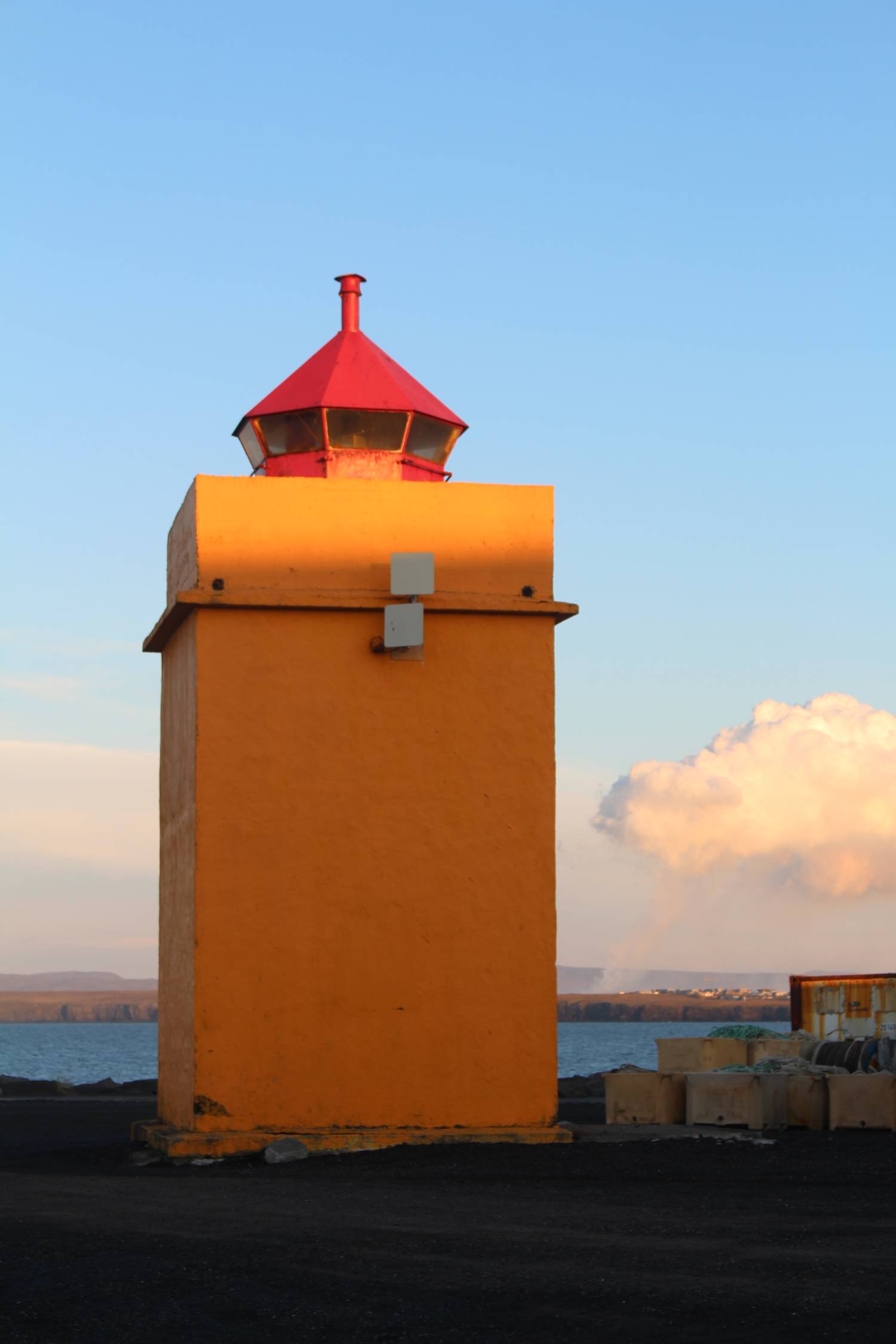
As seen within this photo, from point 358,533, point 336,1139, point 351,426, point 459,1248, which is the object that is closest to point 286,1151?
point 336,1139

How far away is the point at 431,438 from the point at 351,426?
873 mm

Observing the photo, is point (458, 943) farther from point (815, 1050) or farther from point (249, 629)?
point (815, 1050)

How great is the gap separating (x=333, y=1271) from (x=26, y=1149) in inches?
394

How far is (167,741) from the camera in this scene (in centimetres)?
1658

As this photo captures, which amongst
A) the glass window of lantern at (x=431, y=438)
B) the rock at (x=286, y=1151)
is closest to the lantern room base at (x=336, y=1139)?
the rock at (x=286, y=1151)

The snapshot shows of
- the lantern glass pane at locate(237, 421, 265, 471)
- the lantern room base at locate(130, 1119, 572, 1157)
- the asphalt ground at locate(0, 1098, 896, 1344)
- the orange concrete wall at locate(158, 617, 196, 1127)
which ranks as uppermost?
Result: the lantern glass pane at locate(237, 421, 265, 471)

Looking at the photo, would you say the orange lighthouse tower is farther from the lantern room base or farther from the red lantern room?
the red lantern room

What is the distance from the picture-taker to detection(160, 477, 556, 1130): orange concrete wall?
1454cm

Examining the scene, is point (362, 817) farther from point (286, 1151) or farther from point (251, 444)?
point (251, 444)

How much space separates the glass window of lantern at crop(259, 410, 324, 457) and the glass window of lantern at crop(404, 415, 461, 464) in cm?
92

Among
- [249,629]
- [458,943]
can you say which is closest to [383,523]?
[249,629]

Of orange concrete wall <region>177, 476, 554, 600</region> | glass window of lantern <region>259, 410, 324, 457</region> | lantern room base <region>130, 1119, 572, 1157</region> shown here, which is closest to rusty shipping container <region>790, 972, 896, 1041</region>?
lantern room base <region>130, 1119, 572, 1157</region>

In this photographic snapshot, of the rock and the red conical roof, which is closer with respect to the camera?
the rock

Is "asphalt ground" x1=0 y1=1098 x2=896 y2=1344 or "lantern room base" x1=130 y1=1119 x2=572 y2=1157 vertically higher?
"asphalt ground" x1=0 y1=1098 x2=896 y2=1344
